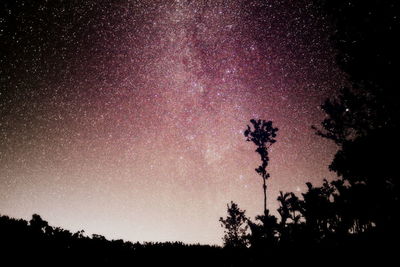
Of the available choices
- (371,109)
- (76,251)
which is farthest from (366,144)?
(76,251)

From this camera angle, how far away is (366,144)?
9641 millimetres

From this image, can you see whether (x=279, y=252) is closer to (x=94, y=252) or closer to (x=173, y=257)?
(x=173, y=257)

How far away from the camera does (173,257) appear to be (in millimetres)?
13445

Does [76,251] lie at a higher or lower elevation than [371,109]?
lower

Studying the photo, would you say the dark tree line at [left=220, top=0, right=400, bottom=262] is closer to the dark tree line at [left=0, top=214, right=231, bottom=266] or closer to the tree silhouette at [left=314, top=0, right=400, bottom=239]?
the tree silhouette at [left=314, top=0, right=400, bottom=239]

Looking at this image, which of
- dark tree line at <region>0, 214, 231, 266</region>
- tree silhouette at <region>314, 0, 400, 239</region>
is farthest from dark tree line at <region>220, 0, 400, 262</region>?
dark tree line at <region>0, 214, 231, 266</region>

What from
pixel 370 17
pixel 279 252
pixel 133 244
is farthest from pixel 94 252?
pixel 370 17

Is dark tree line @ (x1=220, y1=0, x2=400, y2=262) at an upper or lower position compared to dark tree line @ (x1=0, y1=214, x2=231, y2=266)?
upper

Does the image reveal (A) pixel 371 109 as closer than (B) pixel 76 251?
Yes

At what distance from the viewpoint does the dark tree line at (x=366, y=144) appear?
9148 millimetres

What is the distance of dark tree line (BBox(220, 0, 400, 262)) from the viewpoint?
9.15m

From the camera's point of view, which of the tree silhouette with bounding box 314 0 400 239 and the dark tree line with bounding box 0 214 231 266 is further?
the dark tree line with bounding box 0 214 231 266

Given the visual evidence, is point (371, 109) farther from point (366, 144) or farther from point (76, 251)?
point (76, 251)

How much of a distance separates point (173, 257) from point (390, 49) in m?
13.6
